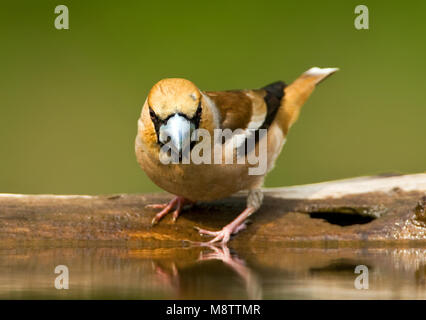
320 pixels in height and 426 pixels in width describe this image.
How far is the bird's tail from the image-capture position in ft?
15.1

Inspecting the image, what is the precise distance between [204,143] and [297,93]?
154 centimetres

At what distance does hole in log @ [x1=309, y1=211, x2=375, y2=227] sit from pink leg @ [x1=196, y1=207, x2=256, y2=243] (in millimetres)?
365

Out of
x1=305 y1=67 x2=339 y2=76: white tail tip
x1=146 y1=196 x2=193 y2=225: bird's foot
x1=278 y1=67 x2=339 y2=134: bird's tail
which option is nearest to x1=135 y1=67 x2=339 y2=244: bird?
x1=146 y1=196 x2=193 y2=225: bird's foot

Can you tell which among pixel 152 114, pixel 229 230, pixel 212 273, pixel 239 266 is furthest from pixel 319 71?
pixel 212 273

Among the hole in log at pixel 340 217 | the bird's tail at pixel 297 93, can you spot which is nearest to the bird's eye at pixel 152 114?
the hole in log at pixel 340 217

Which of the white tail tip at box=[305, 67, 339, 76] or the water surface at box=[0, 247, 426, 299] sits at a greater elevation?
the white tail tip at box=[305, 67, 339, 76]

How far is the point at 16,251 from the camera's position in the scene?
3.28 m

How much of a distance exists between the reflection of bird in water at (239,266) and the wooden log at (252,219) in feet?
0.95

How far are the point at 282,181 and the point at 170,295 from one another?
12.0 ft

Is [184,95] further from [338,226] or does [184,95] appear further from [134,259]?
[338,226]

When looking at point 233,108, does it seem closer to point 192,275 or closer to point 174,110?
point 174,110

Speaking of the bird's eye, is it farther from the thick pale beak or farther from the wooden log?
the wooden log

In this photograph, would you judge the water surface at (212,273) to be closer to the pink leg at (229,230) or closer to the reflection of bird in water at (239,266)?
the reflection of bird in water at (239,266)

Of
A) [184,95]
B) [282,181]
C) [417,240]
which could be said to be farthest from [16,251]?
[282,181]
